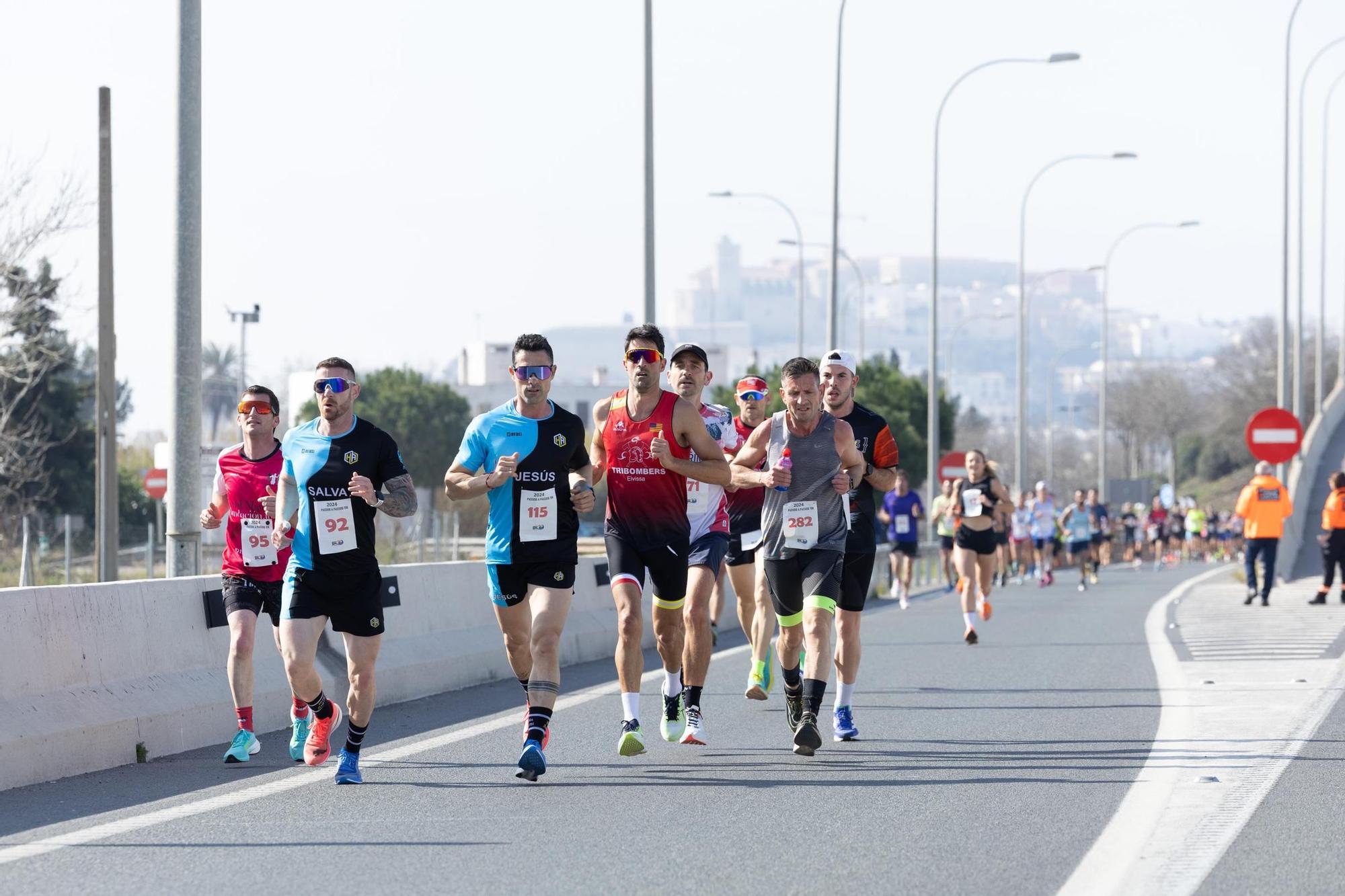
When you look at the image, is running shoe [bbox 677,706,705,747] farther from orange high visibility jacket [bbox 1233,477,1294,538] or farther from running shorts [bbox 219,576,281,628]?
orange high visibility jacket [bbox 1233,477,1294,538]

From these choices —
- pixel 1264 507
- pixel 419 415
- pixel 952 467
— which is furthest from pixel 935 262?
pixel 419 415

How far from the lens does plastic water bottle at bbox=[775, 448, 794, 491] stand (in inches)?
401

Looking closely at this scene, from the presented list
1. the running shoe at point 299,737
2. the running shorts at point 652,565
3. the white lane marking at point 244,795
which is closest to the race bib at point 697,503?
the running shorts at point 652,565

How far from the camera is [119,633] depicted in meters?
10.3

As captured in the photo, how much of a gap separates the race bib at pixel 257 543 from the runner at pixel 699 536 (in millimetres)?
2018

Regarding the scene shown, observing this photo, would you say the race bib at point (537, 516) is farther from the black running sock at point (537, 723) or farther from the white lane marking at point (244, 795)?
the white lane marking at point (244, 795)

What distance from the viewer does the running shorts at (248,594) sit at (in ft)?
33.2

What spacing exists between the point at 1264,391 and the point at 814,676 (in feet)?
389

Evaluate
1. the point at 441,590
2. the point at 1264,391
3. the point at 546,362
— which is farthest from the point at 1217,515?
the point at 546,362

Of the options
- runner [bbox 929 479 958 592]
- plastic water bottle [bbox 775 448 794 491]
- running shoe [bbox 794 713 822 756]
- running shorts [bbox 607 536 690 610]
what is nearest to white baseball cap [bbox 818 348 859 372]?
plastic water bottle [bbox 775 448 794 491]

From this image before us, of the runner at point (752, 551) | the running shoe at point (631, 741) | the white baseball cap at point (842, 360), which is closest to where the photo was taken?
the running shoe at point (631, 741)

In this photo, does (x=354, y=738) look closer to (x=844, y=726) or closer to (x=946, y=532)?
(x=844, y=726)

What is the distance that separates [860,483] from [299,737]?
127 inches

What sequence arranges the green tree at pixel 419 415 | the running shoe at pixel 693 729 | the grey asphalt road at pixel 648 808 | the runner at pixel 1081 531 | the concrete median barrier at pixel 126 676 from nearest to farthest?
the grey asphalt road at pixel 648 808, the concrete median barrier at pixel 126 676, the running shoe at pixel 693 729, the runner at pixel 1081 531, the green tree at pixel 419 415
